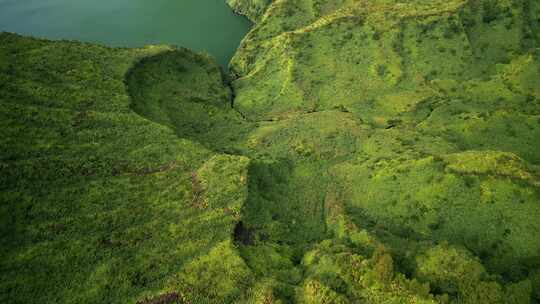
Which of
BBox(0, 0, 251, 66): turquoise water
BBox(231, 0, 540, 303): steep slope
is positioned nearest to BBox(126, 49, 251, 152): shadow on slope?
BBox(231, 0, 540, 303): steep slope

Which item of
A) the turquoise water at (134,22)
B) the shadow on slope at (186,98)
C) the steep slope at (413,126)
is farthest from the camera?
the turquoise water at (134,22)

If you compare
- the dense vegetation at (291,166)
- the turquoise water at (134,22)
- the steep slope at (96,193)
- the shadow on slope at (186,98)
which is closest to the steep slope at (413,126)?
the dense vegetation at (291,166)

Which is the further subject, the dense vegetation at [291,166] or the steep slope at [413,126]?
the steep slope at [413,126]

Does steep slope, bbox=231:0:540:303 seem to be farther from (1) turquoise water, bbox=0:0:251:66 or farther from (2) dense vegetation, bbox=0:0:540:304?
(1) turquoise water, bbox=0:0:251:66

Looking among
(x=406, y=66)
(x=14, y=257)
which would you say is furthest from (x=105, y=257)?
(x=406, y=66)

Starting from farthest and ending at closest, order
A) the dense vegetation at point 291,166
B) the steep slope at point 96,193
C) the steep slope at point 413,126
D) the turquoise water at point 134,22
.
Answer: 1. the turquoise water at point 134,22
2. the steep slope at point 413,126
3. the steep slope at point 96,193
4. the dense vegetation at point 291,166

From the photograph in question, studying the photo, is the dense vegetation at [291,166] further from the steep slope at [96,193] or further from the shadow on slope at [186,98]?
the shadow on slope at [186,98]
